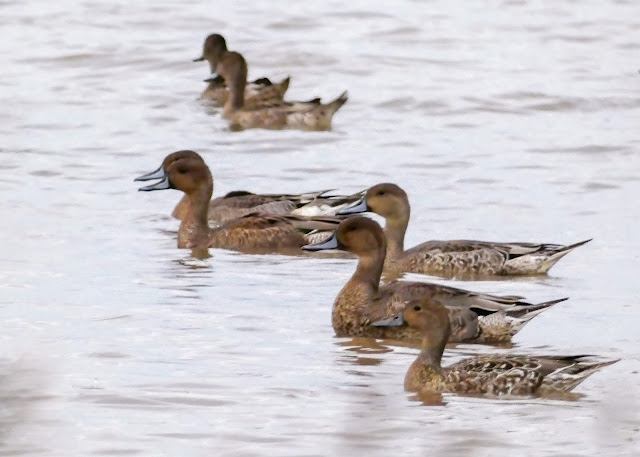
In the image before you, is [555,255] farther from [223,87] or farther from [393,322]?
[223,87]

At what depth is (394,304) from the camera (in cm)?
962

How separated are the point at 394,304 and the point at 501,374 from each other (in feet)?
5.40

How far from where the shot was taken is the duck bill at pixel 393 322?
8922 millimetres

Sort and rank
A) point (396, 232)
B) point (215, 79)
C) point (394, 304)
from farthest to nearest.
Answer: point (215, 79)
point (396, 232)
point (394, 304)

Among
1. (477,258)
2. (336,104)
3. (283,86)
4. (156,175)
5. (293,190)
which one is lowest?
(477,258)

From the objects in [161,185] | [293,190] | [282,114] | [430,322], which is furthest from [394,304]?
[282,114]

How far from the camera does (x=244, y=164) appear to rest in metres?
15.9

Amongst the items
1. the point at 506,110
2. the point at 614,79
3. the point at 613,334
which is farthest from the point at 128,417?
the point at 614,79

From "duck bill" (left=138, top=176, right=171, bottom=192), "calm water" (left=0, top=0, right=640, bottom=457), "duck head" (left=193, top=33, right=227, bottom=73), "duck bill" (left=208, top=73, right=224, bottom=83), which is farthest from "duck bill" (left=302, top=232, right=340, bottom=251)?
"duck head" (left=193, top=33, right=227, bottom=73)

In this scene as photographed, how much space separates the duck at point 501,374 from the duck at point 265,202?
482cm

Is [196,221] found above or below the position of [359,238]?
below

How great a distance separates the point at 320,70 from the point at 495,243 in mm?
9979

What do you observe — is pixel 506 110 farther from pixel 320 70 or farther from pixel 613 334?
pixel 613 334

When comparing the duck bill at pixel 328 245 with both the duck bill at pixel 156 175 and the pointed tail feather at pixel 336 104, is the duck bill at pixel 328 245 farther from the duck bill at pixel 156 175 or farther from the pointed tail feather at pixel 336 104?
the pointed tail feather at pixel 336 104
